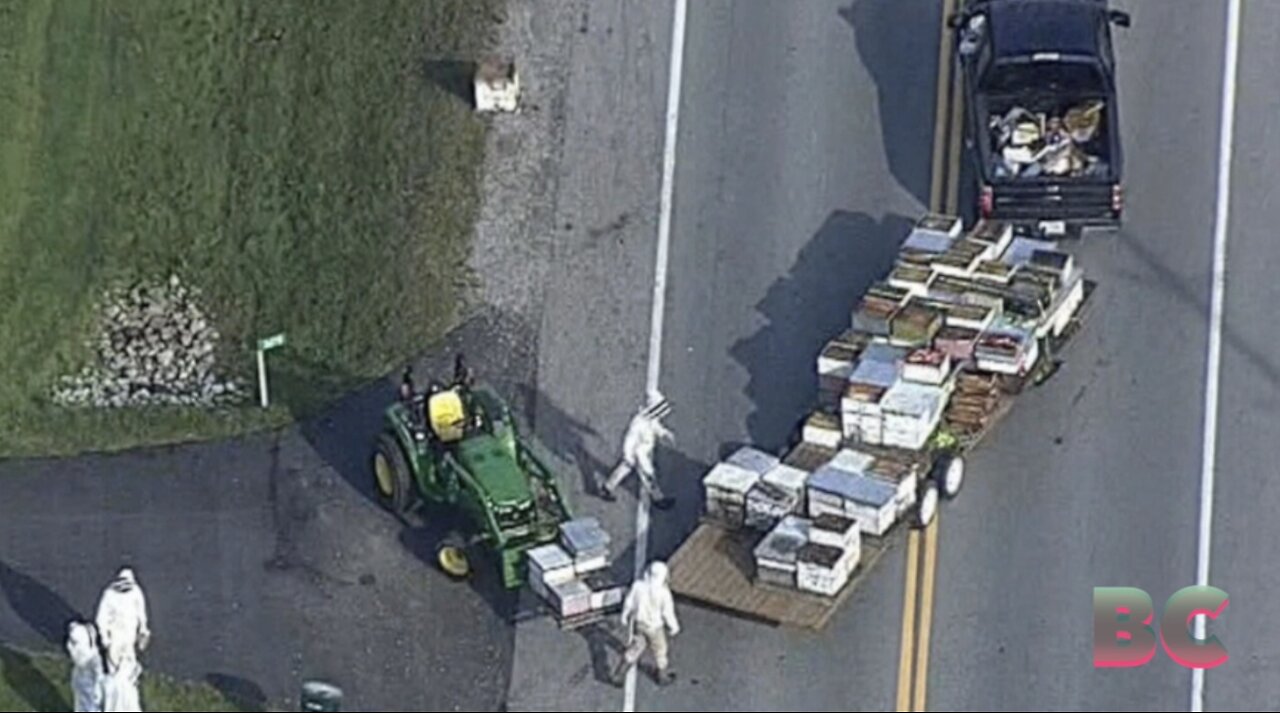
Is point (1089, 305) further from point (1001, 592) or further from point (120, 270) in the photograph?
point (120, 270)

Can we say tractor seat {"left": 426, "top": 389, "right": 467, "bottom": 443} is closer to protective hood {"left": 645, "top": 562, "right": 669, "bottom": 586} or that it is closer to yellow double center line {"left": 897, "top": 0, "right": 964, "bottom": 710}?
protective hood {"left": 645, "top": 562, "right": 669, "bottom": 586}

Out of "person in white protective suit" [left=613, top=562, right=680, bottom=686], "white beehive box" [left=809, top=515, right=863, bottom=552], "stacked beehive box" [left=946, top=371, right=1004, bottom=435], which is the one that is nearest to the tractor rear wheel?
"person in white protective suit" [left=613, top=562, right=680, bottom=686]

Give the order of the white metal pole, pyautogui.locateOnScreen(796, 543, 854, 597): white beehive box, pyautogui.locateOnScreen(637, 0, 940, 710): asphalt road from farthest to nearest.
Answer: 1. the white metal pole
2. pyautogui.locateOnScreen(637, 0, 940, 710): asphalt road
3. pyautogui.locateOnScreen(796, 543, 854, 597): white beehive box

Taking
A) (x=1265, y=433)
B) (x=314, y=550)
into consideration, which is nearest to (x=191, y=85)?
(x=314, y=550)

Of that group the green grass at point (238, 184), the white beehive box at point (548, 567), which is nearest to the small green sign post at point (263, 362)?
the green grass at point (238, 184)

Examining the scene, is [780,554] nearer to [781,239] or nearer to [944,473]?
[944,473]

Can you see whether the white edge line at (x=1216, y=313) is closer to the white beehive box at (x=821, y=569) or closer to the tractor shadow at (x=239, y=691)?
the white beehive box at (x=821, y=569)

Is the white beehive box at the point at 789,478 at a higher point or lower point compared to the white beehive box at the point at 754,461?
lower
